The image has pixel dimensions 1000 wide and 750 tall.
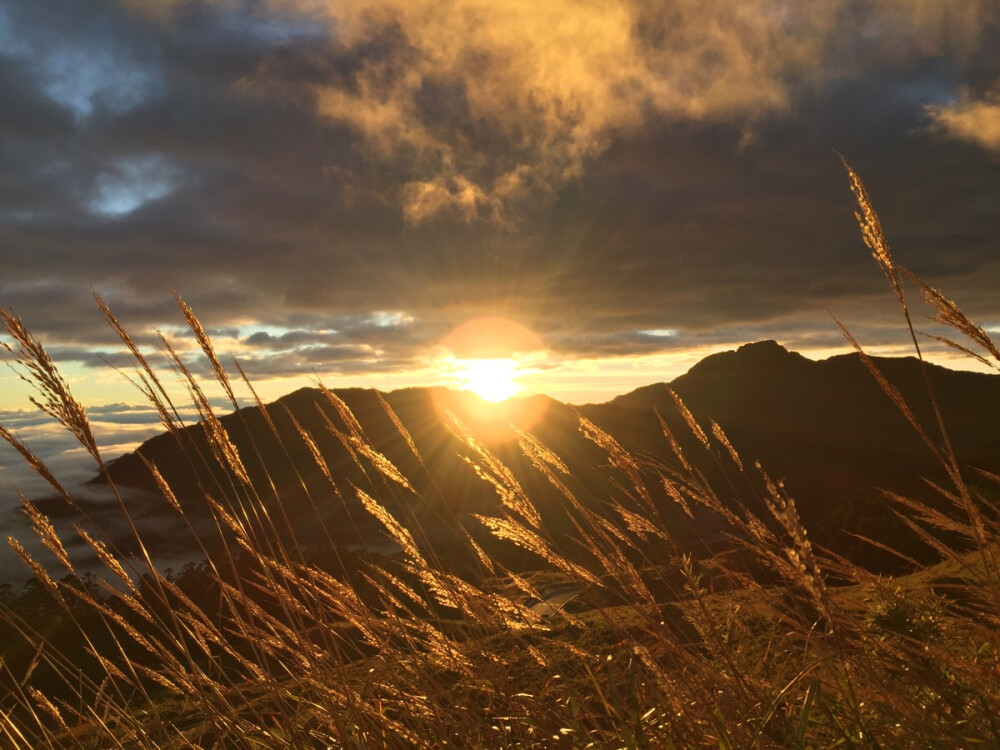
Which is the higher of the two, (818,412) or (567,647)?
(567,647)

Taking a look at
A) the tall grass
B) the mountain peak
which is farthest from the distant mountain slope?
the tall grass

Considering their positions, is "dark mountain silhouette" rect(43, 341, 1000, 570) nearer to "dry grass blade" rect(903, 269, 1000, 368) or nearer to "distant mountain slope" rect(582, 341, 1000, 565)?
"distant mountain slope" rect(582, 341, 1000, 565)

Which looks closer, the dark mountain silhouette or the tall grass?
the tall grass

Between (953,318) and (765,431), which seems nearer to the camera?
(953,318)

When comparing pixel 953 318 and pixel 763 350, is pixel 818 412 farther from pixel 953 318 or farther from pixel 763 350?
pixel 953 318

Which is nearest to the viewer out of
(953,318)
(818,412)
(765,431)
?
(953,318)

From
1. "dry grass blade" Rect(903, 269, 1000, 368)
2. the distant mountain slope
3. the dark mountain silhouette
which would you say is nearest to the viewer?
"dry grass blade" Rect(903, 269, 1000, 368)

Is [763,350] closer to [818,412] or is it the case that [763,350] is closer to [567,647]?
[818,412]

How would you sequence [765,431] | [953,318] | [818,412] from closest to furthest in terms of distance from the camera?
[953,318] → [765,431] → [818,412]

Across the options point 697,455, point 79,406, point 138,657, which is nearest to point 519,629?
point 79,406

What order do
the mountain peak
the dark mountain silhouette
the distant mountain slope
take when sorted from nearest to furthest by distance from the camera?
the dark mountain silhouette < the distant mountain slope < the mountain peak

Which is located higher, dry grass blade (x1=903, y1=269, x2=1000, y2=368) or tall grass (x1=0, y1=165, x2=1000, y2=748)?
dry grass blade (x1=903, y1=269, x2=1000, y2=368)

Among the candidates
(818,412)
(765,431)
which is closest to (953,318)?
(765,431)

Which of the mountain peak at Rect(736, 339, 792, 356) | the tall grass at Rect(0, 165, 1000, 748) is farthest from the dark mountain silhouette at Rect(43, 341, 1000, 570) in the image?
the tall grass at Rect(0, 165, 1000, 748)
